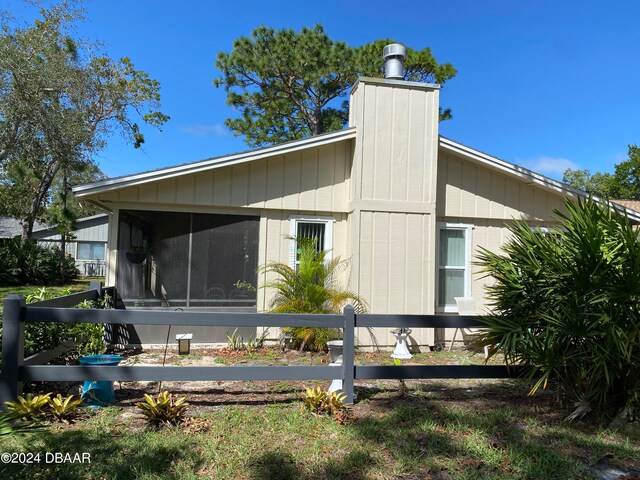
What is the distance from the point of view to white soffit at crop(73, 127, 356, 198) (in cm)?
669

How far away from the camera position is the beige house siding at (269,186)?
286 inches

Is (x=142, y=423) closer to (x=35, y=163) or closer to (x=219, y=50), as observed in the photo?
(x=35, y=163)

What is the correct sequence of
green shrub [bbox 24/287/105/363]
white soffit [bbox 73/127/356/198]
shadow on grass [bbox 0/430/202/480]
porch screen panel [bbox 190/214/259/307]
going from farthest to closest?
1. porch screen panel [bbox 190/214/259/307]
2. white soffit [bbox 73/127/356/198]
3. green shrub [bbox 24/287/105/363]
4. shadow on grass [bbox 0/430/202/480]

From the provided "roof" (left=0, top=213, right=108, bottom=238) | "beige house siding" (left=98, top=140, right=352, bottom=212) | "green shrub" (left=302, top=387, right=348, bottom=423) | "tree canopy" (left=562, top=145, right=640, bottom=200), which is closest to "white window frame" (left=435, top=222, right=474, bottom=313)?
"beige house siding" (left=98, top=140, right=352, bottom=212)

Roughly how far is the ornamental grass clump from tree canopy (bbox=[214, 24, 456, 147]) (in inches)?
618

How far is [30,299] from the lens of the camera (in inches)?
226

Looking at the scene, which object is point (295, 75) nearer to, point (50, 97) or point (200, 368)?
point (50, 97)

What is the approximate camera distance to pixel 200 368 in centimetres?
417

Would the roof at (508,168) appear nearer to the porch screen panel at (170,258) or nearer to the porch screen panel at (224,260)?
the porch screen panel at (224,260)

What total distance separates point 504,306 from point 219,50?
737 inches

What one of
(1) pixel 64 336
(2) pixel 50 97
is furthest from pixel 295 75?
(1) pixel 64 336

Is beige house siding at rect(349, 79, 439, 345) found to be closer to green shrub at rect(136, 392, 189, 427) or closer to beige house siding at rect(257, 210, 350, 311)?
beige house siding at rect(257, 210, 350, 311)

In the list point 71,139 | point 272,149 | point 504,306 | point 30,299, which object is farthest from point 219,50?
point 504,306

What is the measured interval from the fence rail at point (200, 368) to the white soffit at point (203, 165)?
8.06ft
